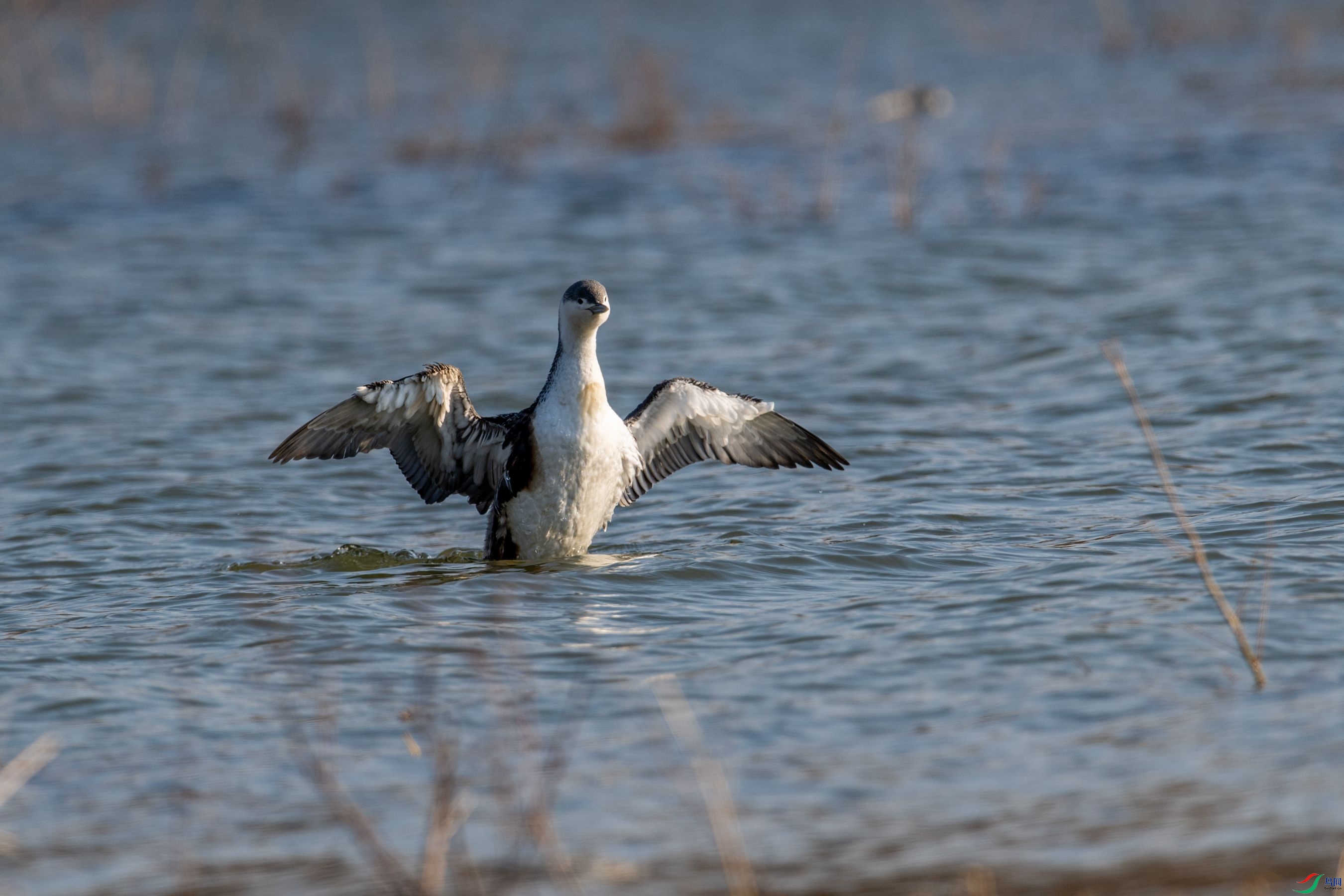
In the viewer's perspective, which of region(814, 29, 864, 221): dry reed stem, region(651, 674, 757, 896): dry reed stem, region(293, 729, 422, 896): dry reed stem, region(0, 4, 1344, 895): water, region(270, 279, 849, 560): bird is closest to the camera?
region(293, 729, 422, 896): dry reed stem

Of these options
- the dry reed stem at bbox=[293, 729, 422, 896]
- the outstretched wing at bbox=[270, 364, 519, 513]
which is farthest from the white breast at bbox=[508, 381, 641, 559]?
the dry reed stem at bbox=[293, 729, 422, 896]

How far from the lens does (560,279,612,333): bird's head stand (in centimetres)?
732

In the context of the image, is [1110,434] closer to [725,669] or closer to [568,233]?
[725,669]

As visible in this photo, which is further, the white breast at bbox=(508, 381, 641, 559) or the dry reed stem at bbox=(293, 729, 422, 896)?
the white breast at bbox=(508, 381, 641, 559)

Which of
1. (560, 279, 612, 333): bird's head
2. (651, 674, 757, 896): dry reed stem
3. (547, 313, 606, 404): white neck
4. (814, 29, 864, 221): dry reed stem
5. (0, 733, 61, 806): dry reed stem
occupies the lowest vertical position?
(651, 674, 757, 896): dry reed stem

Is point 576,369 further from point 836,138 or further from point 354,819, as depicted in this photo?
point 836,138

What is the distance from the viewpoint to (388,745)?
5.32 m

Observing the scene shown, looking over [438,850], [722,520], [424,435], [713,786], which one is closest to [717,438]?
[722,520]

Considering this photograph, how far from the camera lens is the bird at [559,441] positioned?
7422 millimetres

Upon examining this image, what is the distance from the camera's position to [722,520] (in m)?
8.53

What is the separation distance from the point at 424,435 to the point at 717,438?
1.57 metres

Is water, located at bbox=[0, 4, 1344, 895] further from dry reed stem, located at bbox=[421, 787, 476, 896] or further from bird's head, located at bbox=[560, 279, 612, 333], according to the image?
bird's head, located at bbox=[560, 279, 612, 333]

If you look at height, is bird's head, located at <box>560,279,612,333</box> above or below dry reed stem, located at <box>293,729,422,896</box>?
above

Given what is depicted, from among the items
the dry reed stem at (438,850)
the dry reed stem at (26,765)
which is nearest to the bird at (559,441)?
the dry reed stem at (26,765)
